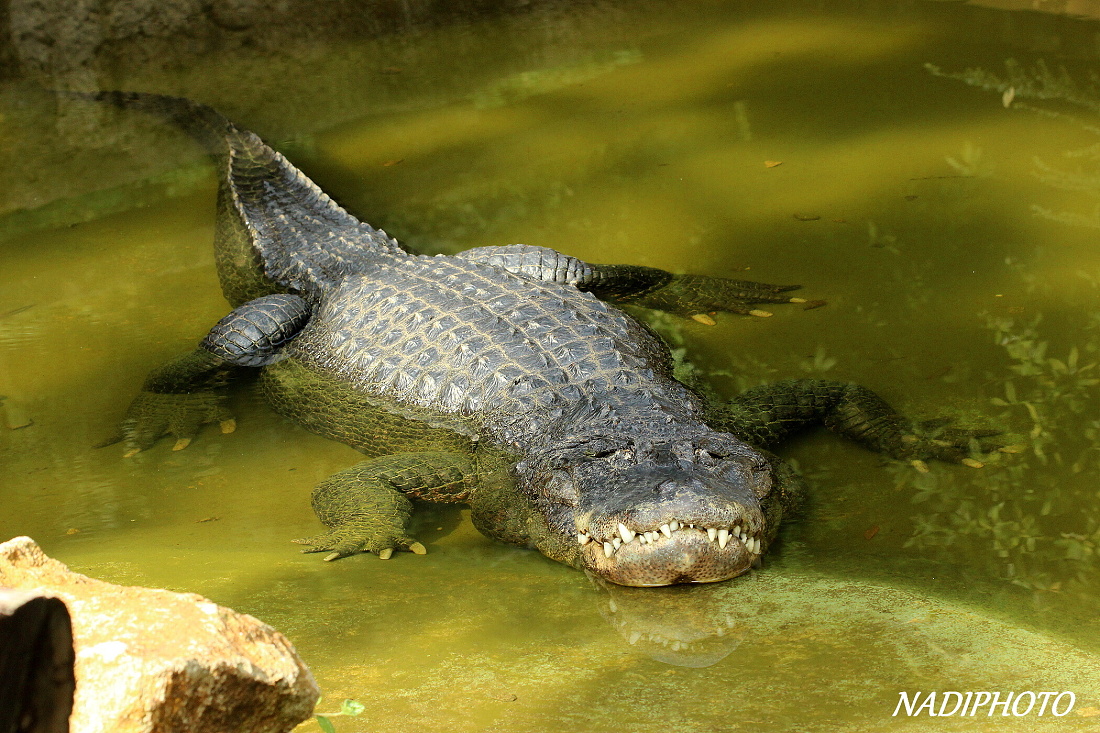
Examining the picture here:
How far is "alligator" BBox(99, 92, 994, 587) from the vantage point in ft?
10.5

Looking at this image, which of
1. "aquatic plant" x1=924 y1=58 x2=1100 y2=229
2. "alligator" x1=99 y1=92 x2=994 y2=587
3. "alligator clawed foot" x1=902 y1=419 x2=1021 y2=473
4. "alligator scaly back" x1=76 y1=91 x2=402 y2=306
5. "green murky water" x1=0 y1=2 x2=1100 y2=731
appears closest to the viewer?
"green murky water" x1=0 y1=2 x2=1100 y2=731

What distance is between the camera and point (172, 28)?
34.7 feet

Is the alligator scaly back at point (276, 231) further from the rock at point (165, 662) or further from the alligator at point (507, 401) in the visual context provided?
the rock at point (165, 662)

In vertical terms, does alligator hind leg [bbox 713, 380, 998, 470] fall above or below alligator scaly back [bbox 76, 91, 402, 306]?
below

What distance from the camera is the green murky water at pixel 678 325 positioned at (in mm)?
2408

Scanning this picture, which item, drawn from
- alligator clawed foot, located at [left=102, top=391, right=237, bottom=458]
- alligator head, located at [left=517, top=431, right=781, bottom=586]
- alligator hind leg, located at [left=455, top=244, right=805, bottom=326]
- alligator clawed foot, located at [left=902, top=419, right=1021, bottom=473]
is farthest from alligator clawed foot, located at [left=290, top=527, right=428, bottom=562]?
alligator hind leg, located at [left=455, top=244, right=805, bottom=326]

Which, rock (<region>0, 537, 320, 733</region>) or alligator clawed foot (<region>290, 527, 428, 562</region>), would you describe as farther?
alligator clawed foot (<region>290, 527, 428, 562</region>)

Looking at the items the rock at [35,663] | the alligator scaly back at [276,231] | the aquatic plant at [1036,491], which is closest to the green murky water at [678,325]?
the aquatic plant at [1036,491]

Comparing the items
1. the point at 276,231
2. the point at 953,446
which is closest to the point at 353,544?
the point at 953,446

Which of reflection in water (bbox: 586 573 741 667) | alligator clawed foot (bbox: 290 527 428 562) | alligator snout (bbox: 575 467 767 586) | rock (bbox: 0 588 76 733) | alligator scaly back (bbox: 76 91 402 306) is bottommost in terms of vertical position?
alligator clawed foot (bbox: 290 527 428 562)

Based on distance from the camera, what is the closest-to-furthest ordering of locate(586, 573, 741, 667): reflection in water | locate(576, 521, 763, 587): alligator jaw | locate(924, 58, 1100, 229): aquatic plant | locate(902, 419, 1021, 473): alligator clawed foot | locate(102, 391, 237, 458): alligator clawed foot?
1. locate(586, 573, 741, 667): reflection in water
2. locate(576, 521, 763, 587): alligator jaw
3. locate(902, 419, 1021, 473): alligator clawed foot
4. locate(102, 391, 237, 458): alligator clawed foot
5. locate(924, 58, 1100, 229): aquatic plant

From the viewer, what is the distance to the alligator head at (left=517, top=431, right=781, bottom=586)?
118 inches

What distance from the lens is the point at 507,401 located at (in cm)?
401

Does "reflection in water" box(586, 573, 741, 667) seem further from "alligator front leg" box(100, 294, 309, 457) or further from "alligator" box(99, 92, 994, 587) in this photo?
"alligator front leg" box(100, 294, 309, 457)
